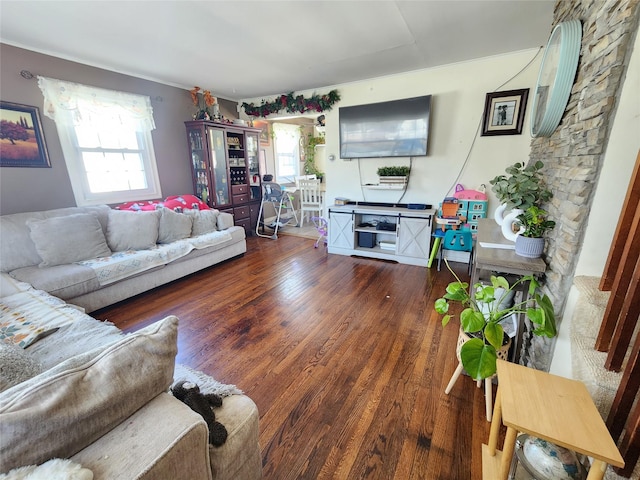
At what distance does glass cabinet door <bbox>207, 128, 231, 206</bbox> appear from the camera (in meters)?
4.26

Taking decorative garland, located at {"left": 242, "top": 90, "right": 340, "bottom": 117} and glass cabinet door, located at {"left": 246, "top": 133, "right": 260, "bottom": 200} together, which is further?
glass cabinet door, located at {"left": 246, "top": 133, "right": 260, "bottom": 200}

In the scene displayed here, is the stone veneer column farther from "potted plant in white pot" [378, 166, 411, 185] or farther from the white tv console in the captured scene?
"potted plant in white pot" [378, 166, 411, 185]

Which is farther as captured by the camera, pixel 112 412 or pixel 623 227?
pixel 623 227

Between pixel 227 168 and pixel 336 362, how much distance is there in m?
3.71

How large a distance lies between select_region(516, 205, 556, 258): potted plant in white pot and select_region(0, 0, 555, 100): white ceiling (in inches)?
67.8

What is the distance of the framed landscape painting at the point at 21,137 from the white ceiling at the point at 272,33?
618 millimetres

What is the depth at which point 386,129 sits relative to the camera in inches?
144

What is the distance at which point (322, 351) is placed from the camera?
1963 mm

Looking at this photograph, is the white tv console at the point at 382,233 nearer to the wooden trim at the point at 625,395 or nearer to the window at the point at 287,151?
the wooden trim at the point at 625,395

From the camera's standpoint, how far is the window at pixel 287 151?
6664 mm

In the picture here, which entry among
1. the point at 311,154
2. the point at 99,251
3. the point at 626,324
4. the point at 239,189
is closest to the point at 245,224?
the point at 239,189

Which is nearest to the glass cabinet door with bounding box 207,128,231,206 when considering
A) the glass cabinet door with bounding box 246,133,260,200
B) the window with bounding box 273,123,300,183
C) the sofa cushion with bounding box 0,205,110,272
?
the glass cabinet door with bounding box 246,133,260,200

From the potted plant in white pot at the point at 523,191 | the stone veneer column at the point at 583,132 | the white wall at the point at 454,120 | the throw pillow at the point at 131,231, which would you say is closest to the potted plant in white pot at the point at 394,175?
the white wall at the point at 454,120

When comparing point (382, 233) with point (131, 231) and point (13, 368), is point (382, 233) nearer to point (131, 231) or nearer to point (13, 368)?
point (131, 231)
